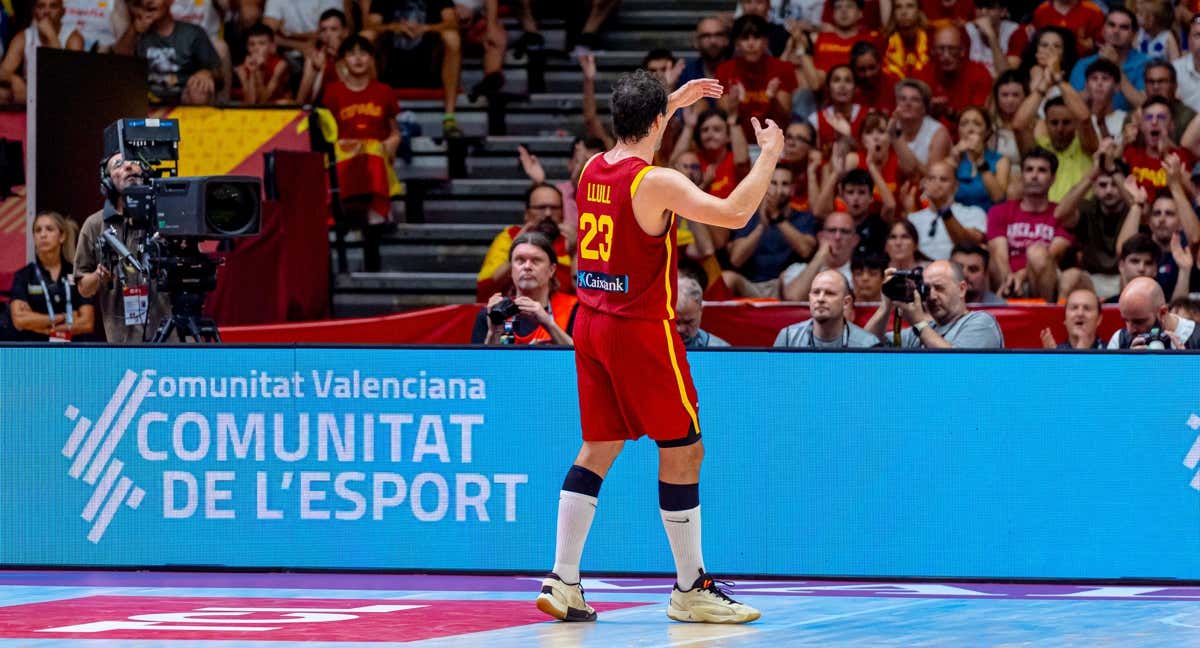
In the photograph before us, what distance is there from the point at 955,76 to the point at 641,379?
847 centimetres

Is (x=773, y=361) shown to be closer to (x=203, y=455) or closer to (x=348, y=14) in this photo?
(x=203, y=455)

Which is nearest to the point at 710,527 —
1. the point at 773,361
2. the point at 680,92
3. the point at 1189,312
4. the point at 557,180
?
the point at 773,361

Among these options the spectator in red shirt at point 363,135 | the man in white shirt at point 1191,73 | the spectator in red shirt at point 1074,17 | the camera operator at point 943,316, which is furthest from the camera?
the spectator in red shirt at point 363,135

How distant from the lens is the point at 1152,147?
43.5ft

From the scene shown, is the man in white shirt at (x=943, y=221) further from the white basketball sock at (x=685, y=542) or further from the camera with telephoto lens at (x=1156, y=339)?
the white basketball sock at (x=685, y=542)

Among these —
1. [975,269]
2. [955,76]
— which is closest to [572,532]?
[975,269]

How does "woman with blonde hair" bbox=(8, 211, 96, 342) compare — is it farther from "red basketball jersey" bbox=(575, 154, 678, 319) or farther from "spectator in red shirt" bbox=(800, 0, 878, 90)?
"red basketball jersey" bbox=(575, 154, 678, 319)

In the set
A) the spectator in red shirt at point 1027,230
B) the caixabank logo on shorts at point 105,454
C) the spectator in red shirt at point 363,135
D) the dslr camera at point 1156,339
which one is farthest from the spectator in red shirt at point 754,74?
the caixabank logo on shorts at point 105,454

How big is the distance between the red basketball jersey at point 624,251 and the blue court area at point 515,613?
122 centimetres

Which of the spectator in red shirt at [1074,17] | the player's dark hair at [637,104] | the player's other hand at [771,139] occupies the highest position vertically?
the spectator in red shirt at [1074,17]

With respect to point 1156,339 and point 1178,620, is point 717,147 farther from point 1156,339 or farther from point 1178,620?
point 1178,620

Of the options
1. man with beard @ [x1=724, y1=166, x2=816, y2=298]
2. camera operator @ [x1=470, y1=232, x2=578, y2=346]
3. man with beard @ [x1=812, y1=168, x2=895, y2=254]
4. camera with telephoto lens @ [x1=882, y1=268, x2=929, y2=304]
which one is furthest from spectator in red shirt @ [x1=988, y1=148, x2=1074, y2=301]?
camera operator @ [x1=470, y1=232, x2=578, y2=346]

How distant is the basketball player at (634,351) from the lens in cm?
680

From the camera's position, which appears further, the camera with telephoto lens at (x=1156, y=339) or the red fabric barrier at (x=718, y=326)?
the red fabric barrier at (x=718, y=326)
